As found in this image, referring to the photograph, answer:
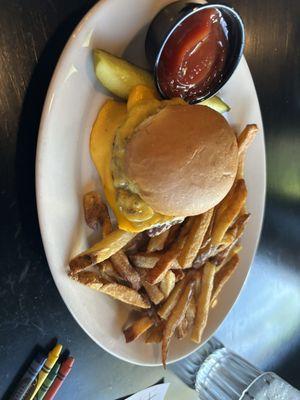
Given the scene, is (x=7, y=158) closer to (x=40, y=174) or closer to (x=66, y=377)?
(x=40, y=174)

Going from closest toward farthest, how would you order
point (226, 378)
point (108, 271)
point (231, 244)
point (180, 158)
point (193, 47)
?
1. point (180, 158)
2. point (193, 47)
3. point (108, 271)
4. point (231, 244)
5. point (226, 378)

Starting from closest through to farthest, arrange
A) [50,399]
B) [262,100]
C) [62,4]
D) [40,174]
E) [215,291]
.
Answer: [40,174] < [62,4] < [50,399] < [215,291] < [262,100]

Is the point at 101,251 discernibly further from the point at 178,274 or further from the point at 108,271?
the point at 178,274

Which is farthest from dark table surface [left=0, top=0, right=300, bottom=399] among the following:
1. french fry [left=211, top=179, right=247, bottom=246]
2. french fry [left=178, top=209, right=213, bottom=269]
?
french fry [left=211, top=179, right=247, bottom=246]

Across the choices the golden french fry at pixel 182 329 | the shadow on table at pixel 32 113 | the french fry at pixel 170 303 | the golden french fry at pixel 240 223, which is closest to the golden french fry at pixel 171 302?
the french fry at pixel 170 303

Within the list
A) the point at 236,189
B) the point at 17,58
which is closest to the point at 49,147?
the point at 17,58

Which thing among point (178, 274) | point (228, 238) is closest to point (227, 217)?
point (228, 238)

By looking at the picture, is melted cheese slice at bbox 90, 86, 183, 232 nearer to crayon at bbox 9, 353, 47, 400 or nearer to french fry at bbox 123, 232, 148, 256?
french fry at bbox 123, 232, 148, 256
